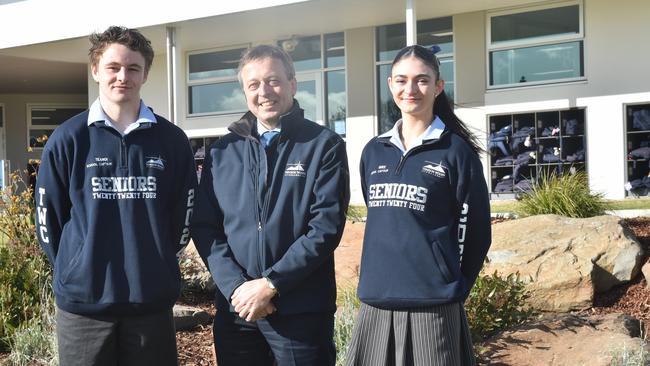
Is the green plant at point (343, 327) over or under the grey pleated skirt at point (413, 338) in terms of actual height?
under

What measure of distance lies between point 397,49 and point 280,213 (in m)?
12.6

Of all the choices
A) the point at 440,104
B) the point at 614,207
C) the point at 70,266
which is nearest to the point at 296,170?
the point at 440,104

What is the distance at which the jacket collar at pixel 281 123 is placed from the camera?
3521mm

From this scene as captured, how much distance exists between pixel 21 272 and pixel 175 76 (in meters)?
10.2

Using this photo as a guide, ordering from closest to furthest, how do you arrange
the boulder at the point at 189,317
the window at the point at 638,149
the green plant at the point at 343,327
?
the green plant at the point at 343,327 → the boulder at the point at 189,317 → the window at the point at 638,149

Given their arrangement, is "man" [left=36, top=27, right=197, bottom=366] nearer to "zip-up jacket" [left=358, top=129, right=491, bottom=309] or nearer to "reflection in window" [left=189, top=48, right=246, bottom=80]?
"zip-up jacket" [left=358, top=129, right=491, bottom=309]

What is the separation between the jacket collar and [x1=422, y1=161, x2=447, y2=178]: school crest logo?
2.18 feet

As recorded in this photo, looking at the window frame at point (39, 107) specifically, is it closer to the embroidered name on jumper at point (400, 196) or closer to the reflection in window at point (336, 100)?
the reflection in window at point (336, 100)

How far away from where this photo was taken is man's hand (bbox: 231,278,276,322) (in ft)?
10.7

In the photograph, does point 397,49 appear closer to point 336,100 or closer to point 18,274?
point 336,100

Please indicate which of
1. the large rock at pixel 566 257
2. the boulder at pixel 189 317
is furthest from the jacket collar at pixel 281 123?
the large rock at pixel 566 257

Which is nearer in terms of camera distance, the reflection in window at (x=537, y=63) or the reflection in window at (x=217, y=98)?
the reflection in window at (x=537, y=63)

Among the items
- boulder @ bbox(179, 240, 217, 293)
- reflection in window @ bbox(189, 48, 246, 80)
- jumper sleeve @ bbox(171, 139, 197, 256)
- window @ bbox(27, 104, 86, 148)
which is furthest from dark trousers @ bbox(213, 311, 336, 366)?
window @ bbox(27, 104, 86, 148)

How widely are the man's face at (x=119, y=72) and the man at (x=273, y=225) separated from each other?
1.60 ft
